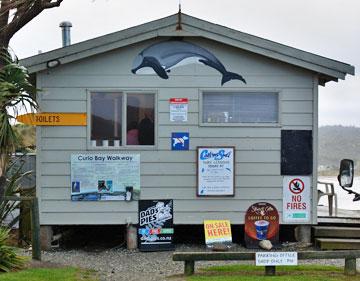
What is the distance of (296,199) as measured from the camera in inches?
419

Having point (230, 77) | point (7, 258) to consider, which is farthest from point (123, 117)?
point (7, 258)

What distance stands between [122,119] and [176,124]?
924 mm

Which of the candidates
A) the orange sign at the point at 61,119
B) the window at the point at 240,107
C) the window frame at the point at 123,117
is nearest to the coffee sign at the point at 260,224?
the window at the point at 240,107

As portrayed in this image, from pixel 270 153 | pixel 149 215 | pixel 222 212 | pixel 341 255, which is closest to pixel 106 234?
pixel 149 215

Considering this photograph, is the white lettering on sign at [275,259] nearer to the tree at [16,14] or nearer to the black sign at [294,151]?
the black sign at [294,151]

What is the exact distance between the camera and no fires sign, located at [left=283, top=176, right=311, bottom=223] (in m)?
10.6

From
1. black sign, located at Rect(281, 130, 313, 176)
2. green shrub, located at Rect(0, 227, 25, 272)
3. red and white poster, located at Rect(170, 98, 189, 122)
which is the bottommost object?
green shrub, located at Rect(0, 227, 25, 272)

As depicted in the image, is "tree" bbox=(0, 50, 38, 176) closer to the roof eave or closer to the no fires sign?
the roof eave

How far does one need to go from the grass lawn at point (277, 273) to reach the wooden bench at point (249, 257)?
0.11m

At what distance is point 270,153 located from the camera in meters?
10.6

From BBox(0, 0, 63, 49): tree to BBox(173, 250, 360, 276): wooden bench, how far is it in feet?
13.7

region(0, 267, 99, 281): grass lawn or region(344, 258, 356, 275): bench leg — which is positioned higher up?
region(344, 258, 356, 275): bench leg

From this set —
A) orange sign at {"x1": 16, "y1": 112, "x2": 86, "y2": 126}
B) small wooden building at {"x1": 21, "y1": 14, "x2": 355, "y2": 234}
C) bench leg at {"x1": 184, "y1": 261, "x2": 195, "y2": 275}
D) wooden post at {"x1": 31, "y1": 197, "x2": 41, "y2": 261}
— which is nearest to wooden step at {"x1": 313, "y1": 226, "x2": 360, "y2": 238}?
small wooden building at {"x1": 21, "y1": 14, "x2": 355, "y2": 234}

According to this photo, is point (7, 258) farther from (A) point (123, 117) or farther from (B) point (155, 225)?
(A) point (123, 117)
